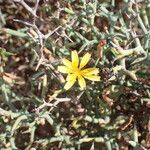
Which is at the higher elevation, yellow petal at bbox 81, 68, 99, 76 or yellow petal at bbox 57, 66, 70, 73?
yellow petal at bbox 57, 66, 70, 73

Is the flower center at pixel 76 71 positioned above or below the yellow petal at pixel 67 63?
below

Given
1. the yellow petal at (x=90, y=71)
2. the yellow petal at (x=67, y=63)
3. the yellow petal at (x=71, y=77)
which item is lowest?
the yellow petal at (x=71, y=77)

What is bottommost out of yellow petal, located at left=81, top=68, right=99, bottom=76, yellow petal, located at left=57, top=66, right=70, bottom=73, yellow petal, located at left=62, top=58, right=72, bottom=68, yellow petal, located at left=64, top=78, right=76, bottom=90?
yellow petal, located at left=64, top=78, right=76, bottom=90

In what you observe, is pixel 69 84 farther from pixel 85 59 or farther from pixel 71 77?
pixel 85 59

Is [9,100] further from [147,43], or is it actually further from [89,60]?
[147,43]

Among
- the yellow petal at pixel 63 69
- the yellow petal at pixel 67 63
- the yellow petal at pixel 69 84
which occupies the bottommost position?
the yellow petal at pixel 69 84

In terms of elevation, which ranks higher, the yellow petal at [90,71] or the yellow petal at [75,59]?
the yellow petal at [75,59]

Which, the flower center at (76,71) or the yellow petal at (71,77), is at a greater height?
the flower center at (76,71)

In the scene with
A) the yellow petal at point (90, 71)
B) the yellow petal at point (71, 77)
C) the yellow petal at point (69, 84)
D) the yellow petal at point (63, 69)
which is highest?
the yellow petal at point (63, 69)

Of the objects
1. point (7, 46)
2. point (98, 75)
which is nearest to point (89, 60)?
point (98, 75)
